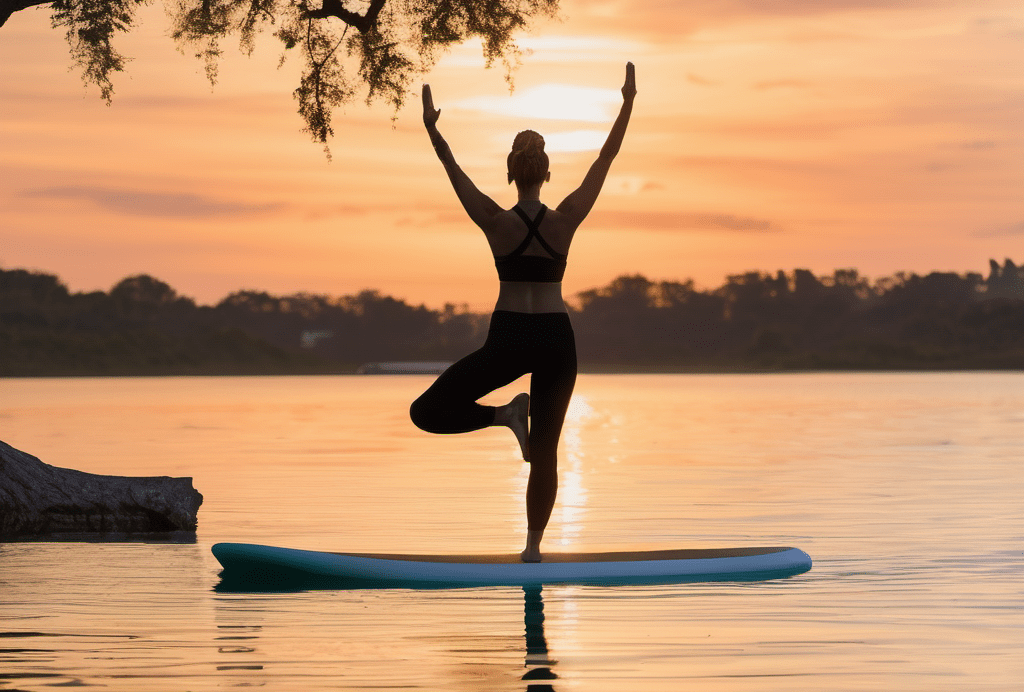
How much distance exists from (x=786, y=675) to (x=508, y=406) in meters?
3.73

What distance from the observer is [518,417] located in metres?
11.0

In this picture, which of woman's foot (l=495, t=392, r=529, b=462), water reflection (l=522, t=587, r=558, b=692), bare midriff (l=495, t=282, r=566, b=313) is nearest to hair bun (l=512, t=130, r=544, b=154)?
bare midriff (l=495, t=282, r=566, b=313)

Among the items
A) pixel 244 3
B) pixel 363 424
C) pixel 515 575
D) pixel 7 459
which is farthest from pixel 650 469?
pixel 363 424

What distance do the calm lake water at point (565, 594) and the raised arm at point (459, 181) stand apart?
285 centimetres

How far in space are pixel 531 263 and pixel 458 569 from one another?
98.3 inches

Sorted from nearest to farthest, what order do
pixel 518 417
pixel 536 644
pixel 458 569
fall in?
1. pixel 536 644
2. pixel 518 417
3. pixel 458 569

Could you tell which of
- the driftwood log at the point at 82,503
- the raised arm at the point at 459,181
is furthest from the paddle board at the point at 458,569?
the driftwood log at the point at 82,503

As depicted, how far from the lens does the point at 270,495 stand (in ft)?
66.9

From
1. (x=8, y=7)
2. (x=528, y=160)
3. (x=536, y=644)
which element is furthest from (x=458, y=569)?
(x=8, y=7)

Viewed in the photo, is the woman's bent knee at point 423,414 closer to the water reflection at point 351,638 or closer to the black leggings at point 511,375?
the black leggings at point 511,375

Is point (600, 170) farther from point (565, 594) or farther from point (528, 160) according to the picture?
point (565, 594)

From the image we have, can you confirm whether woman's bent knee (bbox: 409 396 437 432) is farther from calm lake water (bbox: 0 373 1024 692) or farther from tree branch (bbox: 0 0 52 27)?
tree branch (bbox: 0 0 52 27)

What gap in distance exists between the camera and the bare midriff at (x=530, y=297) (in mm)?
10648

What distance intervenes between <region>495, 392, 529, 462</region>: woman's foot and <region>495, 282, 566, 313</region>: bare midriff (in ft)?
2.33
